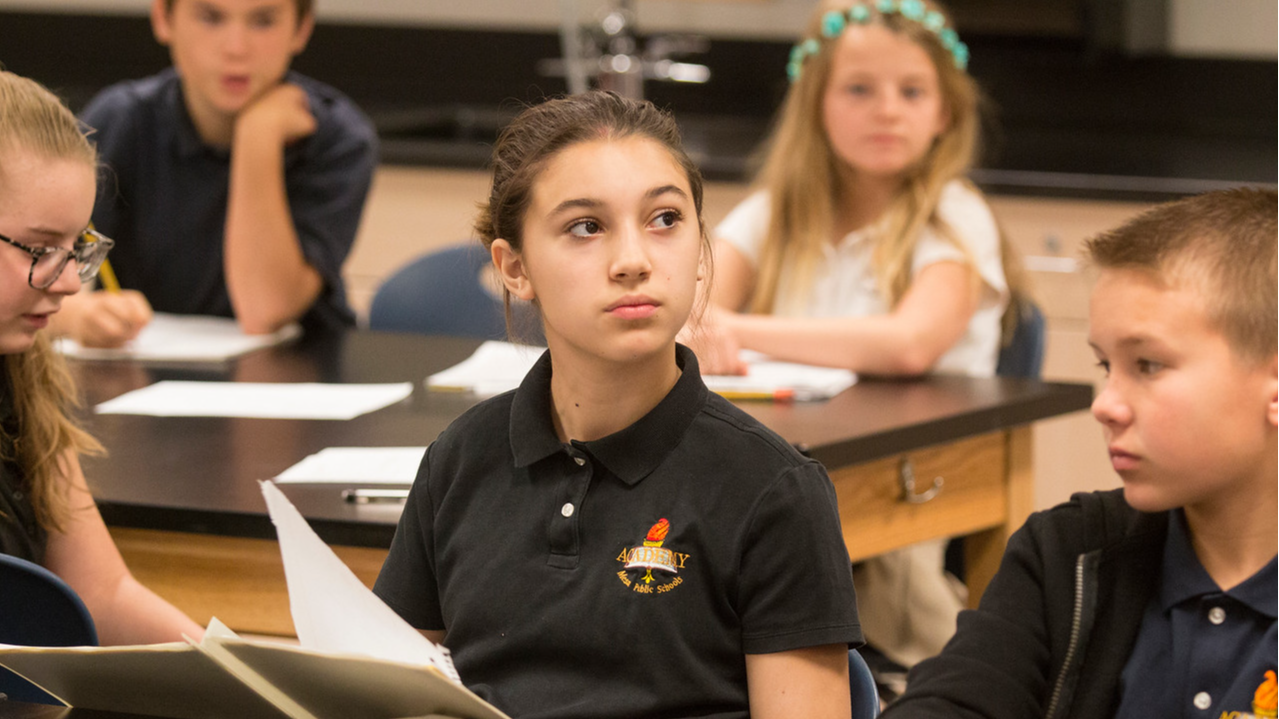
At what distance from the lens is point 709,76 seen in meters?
3.97

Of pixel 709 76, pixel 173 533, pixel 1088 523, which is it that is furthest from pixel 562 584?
pixel 709 76

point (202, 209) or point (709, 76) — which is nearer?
point (202, 209)

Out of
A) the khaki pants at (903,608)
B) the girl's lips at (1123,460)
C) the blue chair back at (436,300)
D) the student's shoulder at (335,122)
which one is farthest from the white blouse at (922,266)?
the girl's lips at (1123,460)

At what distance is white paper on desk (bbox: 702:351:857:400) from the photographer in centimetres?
192

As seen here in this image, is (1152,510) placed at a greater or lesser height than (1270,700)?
greater

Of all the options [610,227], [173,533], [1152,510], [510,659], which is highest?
[610,227]

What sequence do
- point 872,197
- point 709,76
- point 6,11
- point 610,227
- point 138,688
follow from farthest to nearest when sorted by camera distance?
point 6,11 → point 709,76 → point 872,197 → point 610,227 → point 138,688

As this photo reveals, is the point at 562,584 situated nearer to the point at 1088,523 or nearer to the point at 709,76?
the point at 1088,523

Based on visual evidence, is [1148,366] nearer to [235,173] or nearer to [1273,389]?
[1273,389]

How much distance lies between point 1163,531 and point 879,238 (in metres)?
1.19

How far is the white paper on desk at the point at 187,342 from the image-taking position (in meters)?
2.23

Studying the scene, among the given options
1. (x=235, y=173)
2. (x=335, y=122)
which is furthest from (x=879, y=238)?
(x=235, y=173)

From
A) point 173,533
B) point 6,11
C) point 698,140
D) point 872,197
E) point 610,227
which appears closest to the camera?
point 610,227

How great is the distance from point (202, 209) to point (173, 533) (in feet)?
3.58
